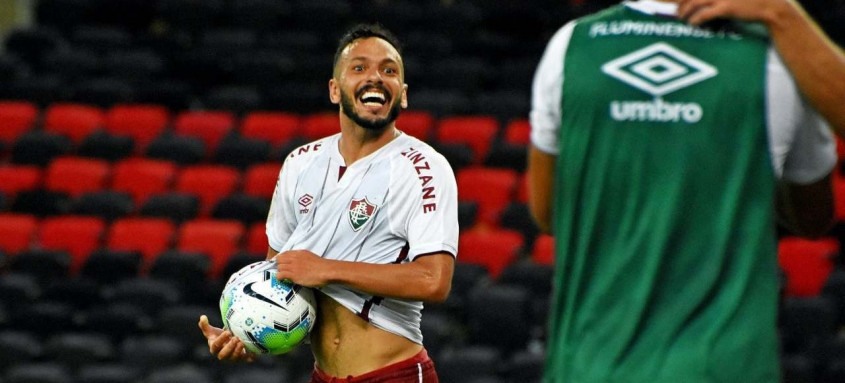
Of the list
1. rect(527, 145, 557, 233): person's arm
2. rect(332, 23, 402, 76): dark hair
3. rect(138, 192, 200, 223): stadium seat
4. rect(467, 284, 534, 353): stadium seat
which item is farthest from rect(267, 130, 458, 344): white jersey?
rect(138, 192, 200, 223): stadium seat

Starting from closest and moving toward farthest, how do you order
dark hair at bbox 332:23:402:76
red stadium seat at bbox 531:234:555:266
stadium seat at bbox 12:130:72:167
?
1. dark hair at bbox 332:23:402:76
2. red stadium seat at bbox 531:234:555:266
3. stadium seat at bbox 12:130:72:167

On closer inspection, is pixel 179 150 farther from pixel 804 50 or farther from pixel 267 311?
pixel 804 50

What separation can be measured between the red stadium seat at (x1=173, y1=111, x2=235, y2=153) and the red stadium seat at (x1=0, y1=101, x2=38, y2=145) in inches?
54.0

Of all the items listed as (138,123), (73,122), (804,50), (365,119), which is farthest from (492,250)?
(804,50)

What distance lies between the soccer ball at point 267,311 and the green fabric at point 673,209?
1.81m

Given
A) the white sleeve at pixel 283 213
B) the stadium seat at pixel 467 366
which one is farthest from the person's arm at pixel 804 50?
the stadium seat at pixel 467 366

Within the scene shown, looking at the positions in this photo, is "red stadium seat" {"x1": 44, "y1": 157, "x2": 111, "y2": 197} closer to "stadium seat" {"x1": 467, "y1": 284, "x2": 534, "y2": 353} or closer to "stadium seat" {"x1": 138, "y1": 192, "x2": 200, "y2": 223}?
"stadium seat" {"x1": 138, "y1": 192, "x2": 200, "y2": 223}

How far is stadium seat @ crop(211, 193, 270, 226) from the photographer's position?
34.3ft

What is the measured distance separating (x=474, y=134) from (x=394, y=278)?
23.8ft

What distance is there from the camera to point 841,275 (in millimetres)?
8766

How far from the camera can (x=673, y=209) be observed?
7.68 ft

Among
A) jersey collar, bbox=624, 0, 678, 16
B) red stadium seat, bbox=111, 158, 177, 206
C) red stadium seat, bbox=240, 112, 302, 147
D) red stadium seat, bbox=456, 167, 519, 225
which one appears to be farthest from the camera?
red stadium seat, bbox=240, 112, 302, 147

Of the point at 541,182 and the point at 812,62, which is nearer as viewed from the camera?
the point at 812,62

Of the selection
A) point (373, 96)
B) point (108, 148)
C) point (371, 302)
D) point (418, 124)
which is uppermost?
point (373, 96)
